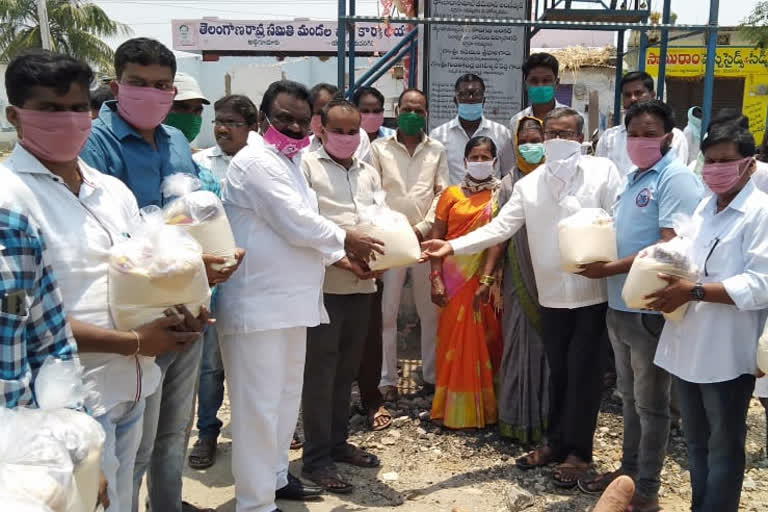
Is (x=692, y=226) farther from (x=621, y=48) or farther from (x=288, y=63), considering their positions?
(x=288, y=63)

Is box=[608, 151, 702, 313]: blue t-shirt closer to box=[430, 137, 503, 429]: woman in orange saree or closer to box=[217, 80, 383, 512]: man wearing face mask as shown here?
box=[430, 137, 503, 429]: woman in orange saree

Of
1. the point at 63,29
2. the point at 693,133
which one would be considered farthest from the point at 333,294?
the point at 63,29

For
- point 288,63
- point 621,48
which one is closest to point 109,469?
point 621,48

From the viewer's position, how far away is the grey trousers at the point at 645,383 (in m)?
3.08

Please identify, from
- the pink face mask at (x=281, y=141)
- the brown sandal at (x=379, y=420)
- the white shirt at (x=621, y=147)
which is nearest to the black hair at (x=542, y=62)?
the white shirt at (x=621, y=147)

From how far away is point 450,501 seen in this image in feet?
11.4

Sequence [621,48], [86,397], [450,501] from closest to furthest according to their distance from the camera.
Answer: [86,397] < [450,501] < [621,48]

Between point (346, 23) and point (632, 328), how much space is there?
10.1ft

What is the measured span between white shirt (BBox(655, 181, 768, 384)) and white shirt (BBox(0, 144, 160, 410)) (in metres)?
2.05

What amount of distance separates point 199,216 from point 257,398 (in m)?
0.95

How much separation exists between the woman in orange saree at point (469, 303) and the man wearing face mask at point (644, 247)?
1023 millimetres

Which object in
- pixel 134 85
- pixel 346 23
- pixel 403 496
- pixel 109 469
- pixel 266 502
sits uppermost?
pixel 346 23

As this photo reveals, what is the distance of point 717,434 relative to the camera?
2.62m

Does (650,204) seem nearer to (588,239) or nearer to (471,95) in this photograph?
(588,239)
